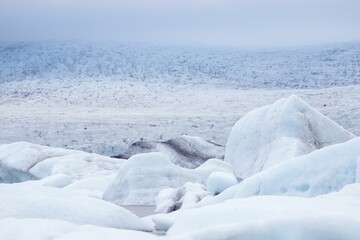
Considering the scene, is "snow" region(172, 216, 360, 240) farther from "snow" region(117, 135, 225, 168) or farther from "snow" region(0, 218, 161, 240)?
"snow" region(117, 135, 225, 168)

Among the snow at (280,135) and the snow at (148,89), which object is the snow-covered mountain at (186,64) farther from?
the snow at (280,135)

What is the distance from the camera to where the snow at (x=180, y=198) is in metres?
7.34

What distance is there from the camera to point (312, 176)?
5676 mm

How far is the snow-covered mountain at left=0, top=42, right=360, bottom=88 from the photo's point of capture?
34438 mm

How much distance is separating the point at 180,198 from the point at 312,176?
8.29 feet

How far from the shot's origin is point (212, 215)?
11.8 ft

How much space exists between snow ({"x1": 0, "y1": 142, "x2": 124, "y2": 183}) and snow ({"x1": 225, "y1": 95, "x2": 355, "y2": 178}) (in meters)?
2.74

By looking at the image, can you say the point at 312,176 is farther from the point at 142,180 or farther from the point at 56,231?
the point at 142,180

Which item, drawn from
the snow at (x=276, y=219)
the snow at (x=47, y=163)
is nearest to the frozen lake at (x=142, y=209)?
the snow at (x=47, y=163)

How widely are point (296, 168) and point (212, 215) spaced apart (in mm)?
2281

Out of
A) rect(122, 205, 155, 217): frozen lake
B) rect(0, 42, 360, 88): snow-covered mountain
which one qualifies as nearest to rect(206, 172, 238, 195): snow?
rect(122, 205, 155, 217): frozen lake

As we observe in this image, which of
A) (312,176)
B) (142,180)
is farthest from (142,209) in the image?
(312,176)

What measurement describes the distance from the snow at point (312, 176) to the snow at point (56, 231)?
198cm

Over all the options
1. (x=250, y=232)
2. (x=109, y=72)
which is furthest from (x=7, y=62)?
(x=250, y=232)
